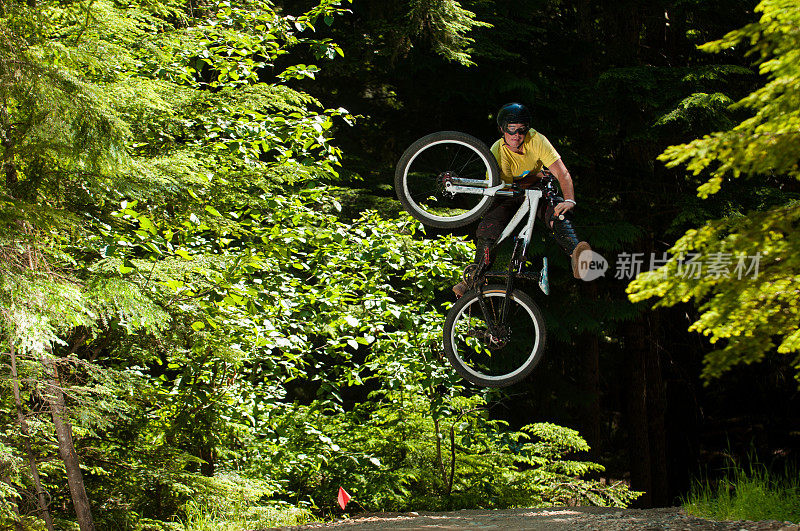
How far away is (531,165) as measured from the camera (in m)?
4.20

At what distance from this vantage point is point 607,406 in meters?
15.7

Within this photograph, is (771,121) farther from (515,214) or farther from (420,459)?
(420,459)

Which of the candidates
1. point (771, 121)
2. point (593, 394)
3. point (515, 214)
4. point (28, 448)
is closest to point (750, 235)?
point (771, 121)

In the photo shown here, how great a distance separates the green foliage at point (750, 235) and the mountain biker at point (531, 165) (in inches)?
24.3

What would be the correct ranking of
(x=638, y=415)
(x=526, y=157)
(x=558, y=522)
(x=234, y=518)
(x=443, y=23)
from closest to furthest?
(x=526, y=157)
(x=558, y=522)
(x=234, y=518)
(x=443, y=23)
(x=638, y=415)

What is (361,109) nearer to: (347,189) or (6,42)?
(347,189)

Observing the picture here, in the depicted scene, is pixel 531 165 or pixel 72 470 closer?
pixel 531 165

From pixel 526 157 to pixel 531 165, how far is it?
0.07 metres

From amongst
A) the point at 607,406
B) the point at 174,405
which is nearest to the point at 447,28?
the point at 174,405

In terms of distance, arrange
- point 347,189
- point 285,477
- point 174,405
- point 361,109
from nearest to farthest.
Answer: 1. point 174,405
2. point 285,477
3. point 347,189
4. point 361,109

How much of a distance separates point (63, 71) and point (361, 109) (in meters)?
7.03

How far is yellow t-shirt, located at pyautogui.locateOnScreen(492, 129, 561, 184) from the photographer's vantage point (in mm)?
4133

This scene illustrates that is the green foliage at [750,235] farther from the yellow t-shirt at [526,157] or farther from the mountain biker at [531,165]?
the yellow t-shirt at [526,157]

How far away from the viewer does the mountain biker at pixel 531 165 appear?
13.0ft
